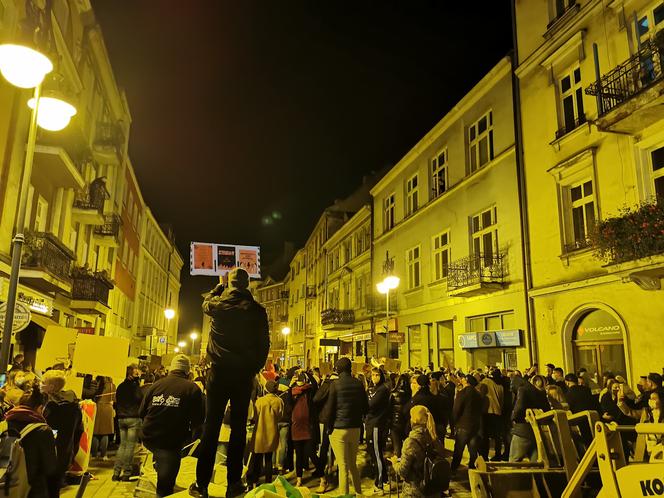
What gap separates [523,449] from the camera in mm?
8555

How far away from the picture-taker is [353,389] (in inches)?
316

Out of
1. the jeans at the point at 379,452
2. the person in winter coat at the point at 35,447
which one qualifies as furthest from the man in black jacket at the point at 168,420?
the jeans at the point at 379,452

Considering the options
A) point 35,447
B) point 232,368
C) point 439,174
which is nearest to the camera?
point 35,447

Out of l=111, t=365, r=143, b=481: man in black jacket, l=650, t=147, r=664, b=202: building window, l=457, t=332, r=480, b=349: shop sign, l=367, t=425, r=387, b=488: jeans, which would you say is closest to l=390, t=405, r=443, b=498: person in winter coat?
l=367, t=425, r=387, b=488: jeans

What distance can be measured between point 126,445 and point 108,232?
61.1 ft

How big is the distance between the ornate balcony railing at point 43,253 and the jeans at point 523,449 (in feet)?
43.6

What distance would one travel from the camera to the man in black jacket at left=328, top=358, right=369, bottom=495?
7762 millimetres

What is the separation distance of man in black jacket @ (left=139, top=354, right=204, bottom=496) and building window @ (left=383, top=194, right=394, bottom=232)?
24429 millimetres

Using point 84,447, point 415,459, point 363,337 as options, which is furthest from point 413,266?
point 415,459

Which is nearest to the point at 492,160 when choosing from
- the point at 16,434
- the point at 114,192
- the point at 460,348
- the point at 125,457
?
the point at 460,348

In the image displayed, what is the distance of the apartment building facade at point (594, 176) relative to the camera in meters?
12.3

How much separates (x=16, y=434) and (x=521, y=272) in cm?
1563

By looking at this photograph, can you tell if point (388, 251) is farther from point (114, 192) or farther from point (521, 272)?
point (114, 192)

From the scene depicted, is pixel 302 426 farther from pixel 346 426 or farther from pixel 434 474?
pixel 434 474
